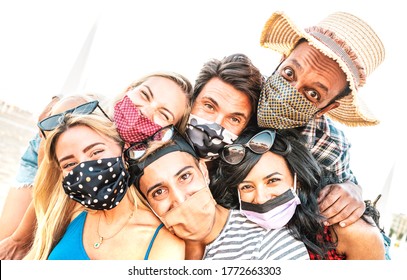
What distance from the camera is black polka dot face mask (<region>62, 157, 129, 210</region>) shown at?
1.25 meters

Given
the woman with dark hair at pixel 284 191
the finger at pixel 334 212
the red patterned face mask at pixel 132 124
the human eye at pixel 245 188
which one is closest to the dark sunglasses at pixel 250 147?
the woman with dark hair at pixel 284 191

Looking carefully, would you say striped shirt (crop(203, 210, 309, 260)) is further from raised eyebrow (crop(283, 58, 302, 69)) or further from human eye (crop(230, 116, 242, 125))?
raised eyebrow (crop(283, 58, 302, 69))

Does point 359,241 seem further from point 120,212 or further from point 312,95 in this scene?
point 120,212

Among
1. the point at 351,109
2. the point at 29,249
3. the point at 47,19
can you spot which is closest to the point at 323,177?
the point at 351,109

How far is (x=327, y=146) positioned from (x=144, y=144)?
941 millimetres

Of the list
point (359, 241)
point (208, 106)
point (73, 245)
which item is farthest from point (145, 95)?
point (359, 241)

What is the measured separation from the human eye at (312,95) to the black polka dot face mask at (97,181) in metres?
0.83

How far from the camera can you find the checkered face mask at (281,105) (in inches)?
53.9

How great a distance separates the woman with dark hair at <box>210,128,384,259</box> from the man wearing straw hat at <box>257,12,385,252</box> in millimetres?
72

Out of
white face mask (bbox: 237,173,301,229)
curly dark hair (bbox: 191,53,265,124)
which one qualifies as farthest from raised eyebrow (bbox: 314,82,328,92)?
white face mask (bbox: 237,173,301,229)

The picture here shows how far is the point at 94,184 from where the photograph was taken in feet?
4.12

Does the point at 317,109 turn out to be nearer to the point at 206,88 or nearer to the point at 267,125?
the point at 267,125

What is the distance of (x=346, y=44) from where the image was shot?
1.44 meters

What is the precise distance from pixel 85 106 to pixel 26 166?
646mm
